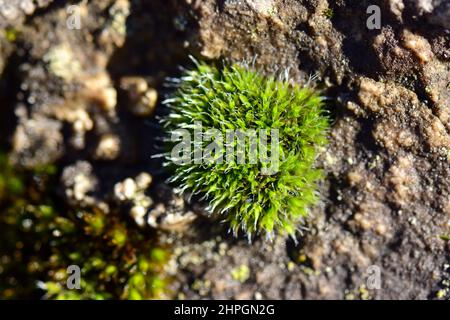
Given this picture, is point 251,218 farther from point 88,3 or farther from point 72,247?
point 88,3

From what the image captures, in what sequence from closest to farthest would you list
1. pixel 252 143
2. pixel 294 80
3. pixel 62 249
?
pixel 252 143 → pixel 294 80 → pixel 62 249

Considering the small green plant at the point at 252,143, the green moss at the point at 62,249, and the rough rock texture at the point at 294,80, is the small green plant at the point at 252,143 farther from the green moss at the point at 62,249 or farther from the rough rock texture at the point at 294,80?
the green moss at the point at 62,249

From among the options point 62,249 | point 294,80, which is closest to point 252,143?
point 294,80

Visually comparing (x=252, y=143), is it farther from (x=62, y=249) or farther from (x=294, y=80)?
(x=62, y=249)

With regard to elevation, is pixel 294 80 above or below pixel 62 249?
above

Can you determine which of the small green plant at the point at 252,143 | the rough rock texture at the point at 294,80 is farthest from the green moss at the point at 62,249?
the small green plant at the point at 252,143

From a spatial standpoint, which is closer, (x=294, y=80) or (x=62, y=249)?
(x=294, y=80)
